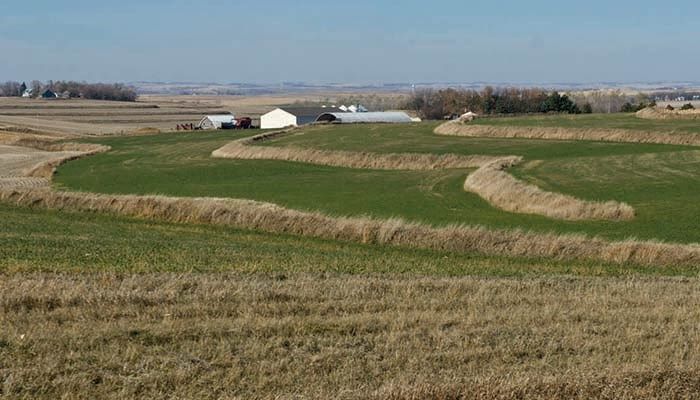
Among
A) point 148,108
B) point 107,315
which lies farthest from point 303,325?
point 148,108

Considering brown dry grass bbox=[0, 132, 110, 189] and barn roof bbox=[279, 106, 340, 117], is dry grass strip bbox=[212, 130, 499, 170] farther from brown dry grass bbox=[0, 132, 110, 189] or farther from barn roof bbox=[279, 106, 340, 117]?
barn roof bbox=[279, 106, 340, 117]

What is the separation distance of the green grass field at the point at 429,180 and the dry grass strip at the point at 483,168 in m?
0.77

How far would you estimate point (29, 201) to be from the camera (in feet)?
111

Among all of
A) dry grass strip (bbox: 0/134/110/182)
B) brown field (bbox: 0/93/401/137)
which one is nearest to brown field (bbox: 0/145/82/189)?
dry grass strip (bbox: 0/134/110/182)

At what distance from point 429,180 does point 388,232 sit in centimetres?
1716

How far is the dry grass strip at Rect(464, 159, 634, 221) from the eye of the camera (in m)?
30.1

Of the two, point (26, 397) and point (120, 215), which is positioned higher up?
point (26, 397)

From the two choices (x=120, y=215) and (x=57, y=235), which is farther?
(x=120, y=215)

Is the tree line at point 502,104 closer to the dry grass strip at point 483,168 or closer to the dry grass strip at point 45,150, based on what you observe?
the dry grass strip at point 483,168

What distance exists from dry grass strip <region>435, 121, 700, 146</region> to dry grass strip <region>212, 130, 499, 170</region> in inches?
442

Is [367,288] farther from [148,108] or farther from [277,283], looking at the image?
[148,108]

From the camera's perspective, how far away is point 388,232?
2483 centimetres

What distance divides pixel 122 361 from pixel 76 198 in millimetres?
25172

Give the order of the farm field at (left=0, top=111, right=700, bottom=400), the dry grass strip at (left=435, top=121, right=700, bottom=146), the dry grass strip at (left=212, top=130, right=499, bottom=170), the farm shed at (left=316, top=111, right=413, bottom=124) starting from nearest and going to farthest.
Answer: the farm field at (left=0, top=111, right=700, bottom=400) < the dry grass strip at (left=212, top=130, right=499, bottom=170) < the dry grass strip at (left=435, top=121, right=700, bottom=146) < the farm shed at (left=316, top=111, right=413, bottom=124)
